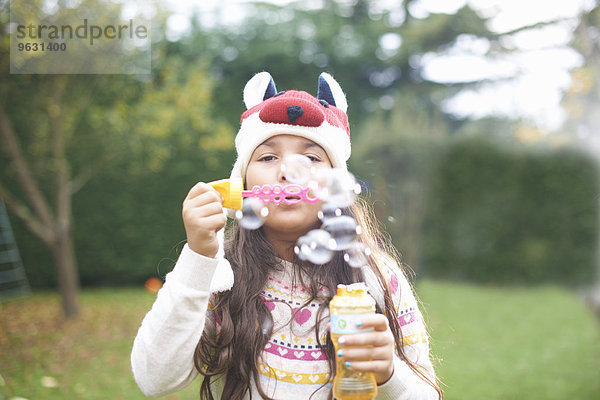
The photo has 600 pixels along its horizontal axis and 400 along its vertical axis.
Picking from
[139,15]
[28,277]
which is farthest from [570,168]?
[28,277]

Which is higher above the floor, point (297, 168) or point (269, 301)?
point (297, 168)

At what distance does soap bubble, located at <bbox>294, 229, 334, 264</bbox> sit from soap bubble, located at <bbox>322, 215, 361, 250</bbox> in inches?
0.8

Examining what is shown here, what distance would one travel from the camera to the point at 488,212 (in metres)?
9.77

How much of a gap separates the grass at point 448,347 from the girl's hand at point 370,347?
6.58ft

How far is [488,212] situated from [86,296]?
698 centimetres

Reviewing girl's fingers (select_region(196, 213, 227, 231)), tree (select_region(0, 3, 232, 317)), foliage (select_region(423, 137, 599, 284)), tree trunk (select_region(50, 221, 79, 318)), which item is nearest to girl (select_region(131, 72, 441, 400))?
girl's fingers (select_region(196, 213, 227, 231))

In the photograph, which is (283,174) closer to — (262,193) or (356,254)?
(262,193)

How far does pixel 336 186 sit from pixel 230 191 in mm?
306

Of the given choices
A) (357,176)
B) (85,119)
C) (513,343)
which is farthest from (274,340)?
(85,119)

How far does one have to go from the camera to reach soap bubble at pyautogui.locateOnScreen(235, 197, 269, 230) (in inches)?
55.1

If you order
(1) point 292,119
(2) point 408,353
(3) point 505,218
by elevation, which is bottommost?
(3) point 505,218

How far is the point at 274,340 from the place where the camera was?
1412 mm

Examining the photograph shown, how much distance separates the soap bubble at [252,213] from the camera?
1401 mm

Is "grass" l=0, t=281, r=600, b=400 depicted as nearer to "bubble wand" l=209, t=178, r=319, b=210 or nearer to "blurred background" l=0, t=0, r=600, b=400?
"blurred background" l=0, t=0, r=600, b=400
